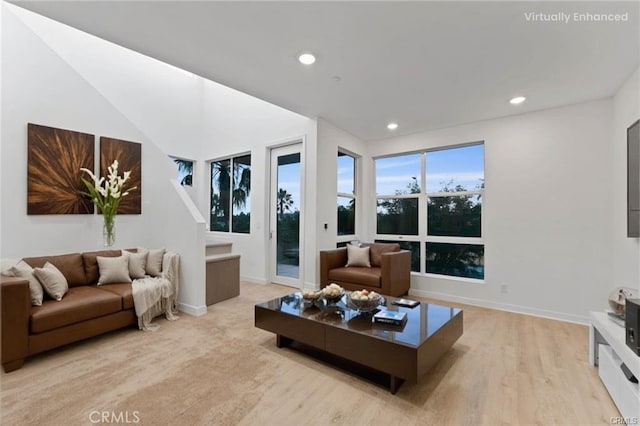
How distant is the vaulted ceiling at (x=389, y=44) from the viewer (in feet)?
6.70

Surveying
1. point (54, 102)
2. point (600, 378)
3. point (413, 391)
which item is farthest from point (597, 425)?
point (54, 102)

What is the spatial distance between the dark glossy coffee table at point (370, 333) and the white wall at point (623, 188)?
1891mm

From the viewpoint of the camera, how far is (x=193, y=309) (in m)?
3.55

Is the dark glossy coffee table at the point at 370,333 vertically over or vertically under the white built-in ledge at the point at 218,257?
under

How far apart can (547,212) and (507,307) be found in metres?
1.35

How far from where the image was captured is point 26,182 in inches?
122

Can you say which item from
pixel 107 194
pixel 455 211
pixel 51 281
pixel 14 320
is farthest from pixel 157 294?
pixel 455 211

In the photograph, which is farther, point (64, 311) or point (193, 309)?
point (193, 309)

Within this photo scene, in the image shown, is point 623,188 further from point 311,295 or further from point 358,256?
point 311,295

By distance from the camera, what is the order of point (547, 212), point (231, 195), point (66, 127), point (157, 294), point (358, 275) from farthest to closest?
1. point (231, 195)
2. point (358, 275)
3. point (547, 212)
4. point (66, 127)
5. point (157, 294)

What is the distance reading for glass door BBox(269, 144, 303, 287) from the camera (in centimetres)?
494

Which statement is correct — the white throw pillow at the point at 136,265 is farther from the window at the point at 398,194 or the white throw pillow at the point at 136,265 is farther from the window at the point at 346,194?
the window at the point at 398,194

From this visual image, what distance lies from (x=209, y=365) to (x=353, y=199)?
3683 mm

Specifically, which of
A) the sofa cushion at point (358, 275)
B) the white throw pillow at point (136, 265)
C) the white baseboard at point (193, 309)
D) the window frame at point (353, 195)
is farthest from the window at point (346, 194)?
the white throw pillow at point (136, 265)
